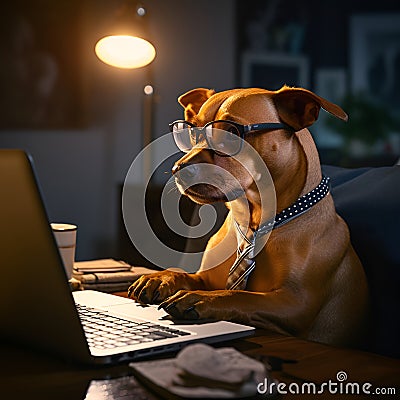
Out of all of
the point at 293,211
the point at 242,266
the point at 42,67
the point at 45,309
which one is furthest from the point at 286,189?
the point at 42,67

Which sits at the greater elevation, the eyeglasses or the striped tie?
the eyeglasses

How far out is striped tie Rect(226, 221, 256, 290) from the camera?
1128mm

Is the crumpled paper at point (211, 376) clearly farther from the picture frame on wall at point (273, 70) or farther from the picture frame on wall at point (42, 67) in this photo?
the picture frame on wall at point (273, 70)

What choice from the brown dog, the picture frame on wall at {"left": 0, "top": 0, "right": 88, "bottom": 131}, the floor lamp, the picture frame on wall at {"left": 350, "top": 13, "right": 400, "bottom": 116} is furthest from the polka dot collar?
the picture frame on wall at {"left": 350, "top": 13, "right": 400, "bottom": 116}

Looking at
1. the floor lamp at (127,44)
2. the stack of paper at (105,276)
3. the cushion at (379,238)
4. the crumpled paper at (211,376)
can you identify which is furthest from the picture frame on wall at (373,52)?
the crumpled paper at (211,376)

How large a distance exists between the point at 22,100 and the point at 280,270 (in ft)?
8.95

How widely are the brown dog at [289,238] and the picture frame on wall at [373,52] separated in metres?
3.43

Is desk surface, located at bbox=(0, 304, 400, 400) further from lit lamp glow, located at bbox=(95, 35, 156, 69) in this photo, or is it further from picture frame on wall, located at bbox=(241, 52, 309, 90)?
picture frame on wall, located at bbox=(241, 52, 309, 90)

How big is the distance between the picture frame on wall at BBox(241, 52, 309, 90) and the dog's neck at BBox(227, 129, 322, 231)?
320 cm

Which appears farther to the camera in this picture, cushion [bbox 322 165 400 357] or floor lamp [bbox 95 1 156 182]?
floor lamp [bbox 95 1 156 182]

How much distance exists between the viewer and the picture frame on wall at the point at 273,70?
4.34 meters

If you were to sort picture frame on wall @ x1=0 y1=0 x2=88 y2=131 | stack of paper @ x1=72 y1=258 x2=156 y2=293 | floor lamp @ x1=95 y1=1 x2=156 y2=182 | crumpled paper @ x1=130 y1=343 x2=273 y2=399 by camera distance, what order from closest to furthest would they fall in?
crumpled paper @ x1=130 y1=343 x2=273 y2=399, stack of paper @ x1=72 y1=258 x2=156 y2=293, floor lamp @ x1=95 y1=1 x2=156 y2=182, picture frame on wall @ x1=0 y1=0 x2=88 y2=131

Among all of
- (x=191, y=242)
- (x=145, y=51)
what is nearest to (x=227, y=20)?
(x=145, y=51)

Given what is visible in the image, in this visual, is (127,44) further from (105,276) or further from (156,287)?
(156,287)
